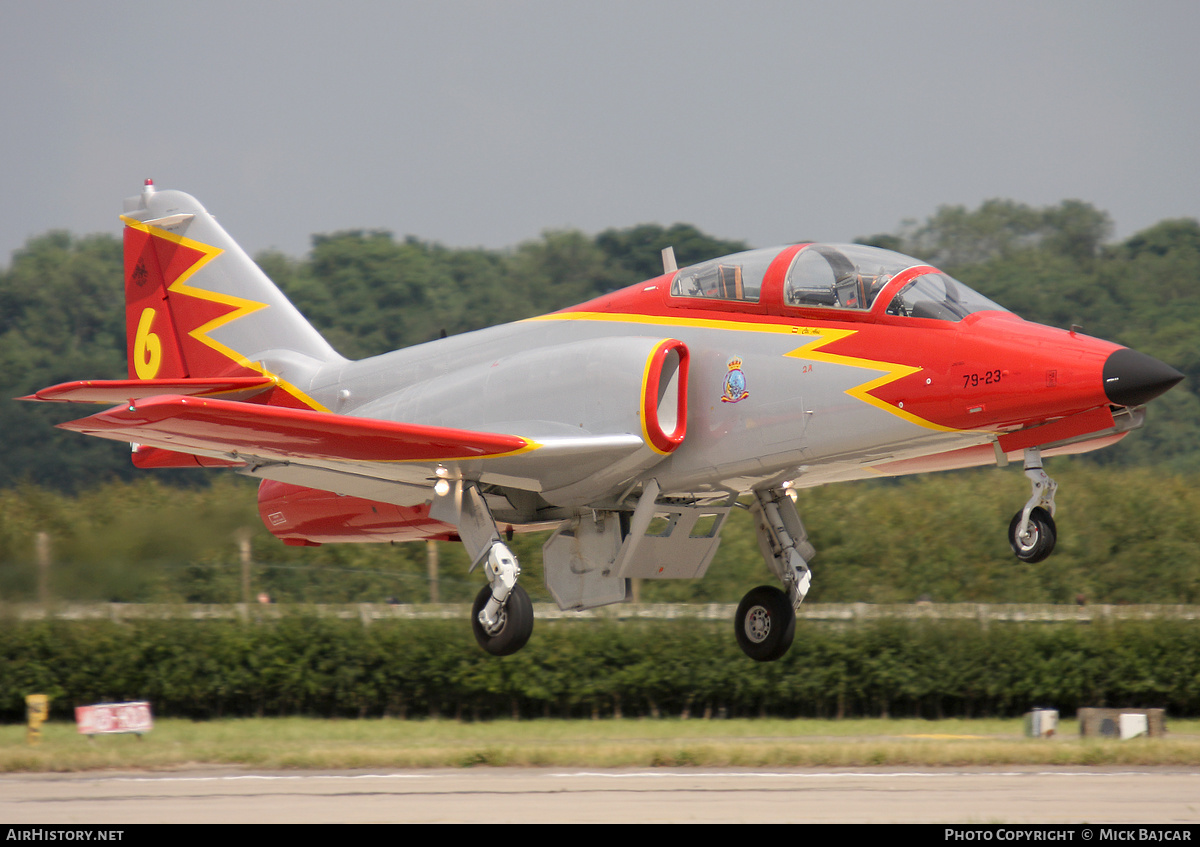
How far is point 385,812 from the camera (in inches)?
504

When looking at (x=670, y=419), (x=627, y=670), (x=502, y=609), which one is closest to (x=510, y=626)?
(x=502, y=609)

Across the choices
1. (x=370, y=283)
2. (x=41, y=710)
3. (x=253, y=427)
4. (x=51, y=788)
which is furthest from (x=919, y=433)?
(x=370, y=283)

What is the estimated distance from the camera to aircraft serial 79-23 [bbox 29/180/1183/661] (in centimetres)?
1089

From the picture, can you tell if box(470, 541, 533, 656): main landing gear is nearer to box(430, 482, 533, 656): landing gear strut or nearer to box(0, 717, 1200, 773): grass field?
box(430, 482, 533, 656): landing gear strut

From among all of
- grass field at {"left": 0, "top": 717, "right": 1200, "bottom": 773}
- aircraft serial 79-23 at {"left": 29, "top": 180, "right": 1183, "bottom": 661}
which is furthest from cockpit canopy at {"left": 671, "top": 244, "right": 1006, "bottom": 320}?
grass field at {"left": 0, "top": 717, "right": 1200, "bottom": 773}

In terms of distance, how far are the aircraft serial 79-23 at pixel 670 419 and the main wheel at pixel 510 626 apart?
0.02m

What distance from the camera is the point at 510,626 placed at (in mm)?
12594

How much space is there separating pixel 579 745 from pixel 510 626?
9.25 m

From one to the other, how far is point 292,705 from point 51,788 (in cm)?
919

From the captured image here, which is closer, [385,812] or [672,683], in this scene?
[385,812]

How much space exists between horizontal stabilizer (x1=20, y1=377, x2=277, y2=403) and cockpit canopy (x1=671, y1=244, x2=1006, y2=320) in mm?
6063

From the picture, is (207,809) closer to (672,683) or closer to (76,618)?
(76,618)

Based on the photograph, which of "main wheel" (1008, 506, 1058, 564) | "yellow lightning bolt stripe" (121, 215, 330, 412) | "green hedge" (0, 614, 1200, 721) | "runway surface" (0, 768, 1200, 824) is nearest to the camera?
"main wheel" (1008, 506, 1058, 564)

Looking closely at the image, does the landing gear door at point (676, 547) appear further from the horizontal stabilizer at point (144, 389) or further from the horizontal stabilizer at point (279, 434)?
the horizontal stabilizer at point (144, 389)
